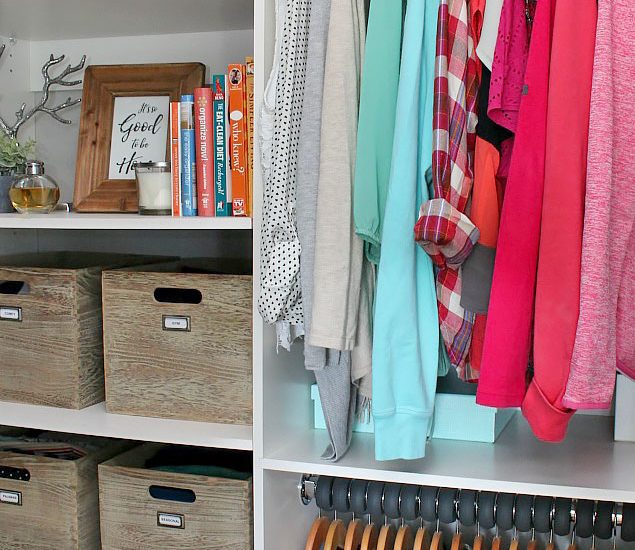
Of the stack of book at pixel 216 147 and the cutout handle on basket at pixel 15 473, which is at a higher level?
the stack of book at pixel 216 147

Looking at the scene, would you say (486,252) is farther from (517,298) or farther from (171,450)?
(171,450)

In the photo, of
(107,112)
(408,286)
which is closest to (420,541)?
(408,286)

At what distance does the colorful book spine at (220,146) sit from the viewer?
1533 millimetres

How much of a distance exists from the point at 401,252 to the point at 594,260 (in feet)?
0.96

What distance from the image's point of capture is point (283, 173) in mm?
1366

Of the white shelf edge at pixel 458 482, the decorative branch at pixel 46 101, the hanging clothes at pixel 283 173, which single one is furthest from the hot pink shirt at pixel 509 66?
the decorative branch at pixel 46 101

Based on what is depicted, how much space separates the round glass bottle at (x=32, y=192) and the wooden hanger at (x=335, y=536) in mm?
904

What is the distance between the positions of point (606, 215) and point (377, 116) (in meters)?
0.39

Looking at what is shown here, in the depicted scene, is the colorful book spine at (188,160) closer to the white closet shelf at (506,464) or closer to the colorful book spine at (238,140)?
the colorful book spine at (238,140)

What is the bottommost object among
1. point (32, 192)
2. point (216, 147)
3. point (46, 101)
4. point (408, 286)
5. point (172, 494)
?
point (172, 494)

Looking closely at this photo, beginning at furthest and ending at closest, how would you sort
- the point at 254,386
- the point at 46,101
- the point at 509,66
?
1. the point at 46,101
2. the point at 254,386
3. the point at 509,66

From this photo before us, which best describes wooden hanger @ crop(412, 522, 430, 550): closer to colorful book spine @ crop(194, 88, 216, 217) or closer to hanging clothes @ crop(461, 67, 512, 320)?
hanging clothes @ crop(461, 67, 512, 320)

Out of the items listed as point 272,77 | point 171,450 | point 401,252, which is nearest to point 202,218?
point 272,77

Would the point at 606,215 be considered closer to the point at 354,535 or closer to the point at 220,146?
the point at 220,146
